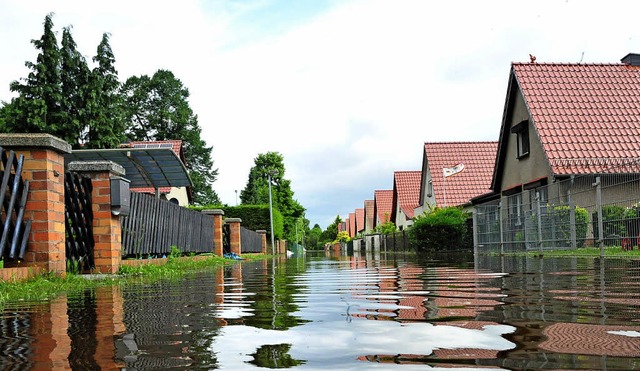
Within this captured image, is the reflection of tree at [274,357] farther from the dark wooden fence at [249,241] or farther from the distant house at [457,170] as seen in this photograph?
the distant house at [457,170]

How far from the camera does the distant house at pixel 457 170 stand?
125ft

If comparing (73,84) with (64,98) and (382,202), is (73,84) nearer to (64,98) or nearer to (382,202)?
(64,98)

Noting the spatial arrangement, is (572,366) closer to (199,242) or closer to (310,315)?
(310,315)

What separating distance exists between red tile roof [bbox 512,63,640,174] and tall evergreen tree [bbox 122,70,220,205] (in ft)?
141

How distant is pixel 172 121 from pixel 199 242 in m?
47.0

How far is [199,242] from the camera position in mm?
17406

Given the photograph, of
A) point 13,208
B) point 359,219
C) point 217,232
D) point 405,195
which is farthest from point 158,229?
point 359,219

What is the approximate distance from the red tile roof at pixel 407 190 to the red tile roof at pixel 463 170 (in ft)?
29.3

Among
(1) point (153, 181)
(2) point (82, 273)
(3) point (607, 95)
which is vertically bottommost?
(2) point (82, 273)

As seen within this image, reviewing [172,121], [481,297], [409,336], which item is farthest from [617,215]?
[172,121]

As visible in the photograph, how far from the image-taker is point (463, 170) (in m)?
39.5

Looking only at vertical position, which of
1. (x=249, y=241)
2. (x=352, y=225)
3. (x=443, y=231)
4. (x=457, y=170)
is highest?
(x=457, y=170)

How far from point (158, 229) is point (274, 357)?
36.3 ft

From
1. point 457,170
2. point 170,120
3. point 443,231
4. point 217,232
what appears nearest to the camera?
point 217,232
